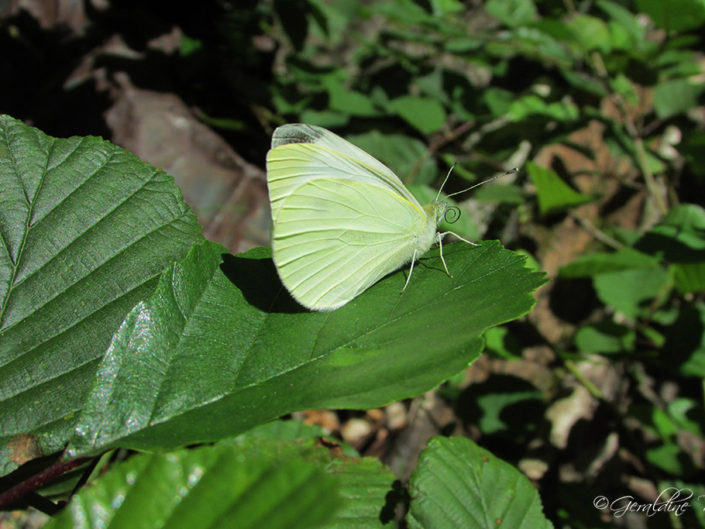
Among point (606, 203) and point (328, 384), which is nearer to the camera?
point (328, 384)

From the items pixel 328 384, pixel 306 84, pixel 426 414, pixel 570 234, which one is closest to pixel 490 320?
pixel 328 384

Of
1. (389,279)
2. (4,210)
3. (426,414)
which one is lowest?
(426,414)

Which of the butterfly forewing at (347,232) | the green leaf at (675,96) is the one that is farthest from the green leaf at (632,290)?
the butterfly forewing at (347,232)

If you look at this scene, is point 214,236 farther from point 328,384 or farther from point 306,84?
point 328,384

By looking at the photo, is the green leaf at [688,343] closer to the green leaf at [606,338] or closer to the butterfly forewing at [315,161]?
the green leaf at [606,338]

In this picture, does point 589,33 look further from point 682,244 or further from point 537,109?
point 682,244

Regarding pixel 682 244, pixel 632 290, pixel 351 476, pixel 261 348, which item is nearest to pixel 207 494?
pixel 261 348

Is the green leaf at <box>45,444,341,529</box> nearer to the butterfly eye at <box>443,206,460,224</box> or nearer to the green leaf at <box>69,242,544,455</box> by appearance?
the green leaf at <box>69,242,544,455</box>
